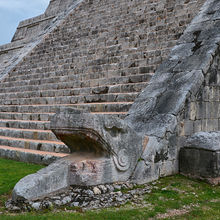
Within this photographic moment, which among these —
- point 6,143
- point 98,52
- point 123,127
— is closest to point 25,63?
point 98,52

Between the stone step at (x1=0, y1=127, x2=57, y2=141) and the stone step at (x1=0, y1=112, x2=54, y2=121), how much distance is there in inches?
18.9

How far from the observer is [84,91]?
25.6 ft

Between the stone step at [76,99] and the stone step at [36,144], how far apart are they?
1.49 m

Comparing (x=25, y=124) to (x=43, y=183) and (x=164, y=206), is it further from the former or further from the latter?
(x=164, y=206)

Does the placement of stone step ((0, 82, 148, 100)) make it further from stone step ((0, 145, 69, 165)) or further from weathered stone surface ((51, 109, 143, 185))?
weathered stone surface ((51, 109, 143, 185))

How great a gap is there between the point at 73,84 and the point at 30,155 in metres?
3.01

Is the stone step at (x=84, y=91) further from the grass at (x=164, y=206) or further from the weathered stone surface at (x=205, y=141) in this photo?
the grass at (x=164, y=206)

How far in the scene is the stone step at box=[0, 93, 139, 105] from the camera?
655 centimetres

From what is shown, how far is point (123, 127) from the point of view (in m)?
4.04

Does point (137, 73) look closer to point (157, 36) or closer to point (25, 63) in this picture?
point (157, 36)

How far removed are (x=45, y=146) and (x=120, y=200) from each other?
2935 mm

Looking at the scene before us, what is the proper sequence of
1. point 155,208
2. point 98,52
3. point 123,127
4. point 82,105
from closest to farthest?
point 155,208 < point 123,127 < point 82,105 < point 98,52

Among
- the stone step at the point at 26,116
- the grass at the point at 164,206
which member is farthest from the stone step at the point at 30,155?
the stone step at the point at 26,116

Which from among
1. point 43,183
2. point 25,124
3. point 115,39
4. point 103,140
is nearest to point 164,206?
point 103,140
